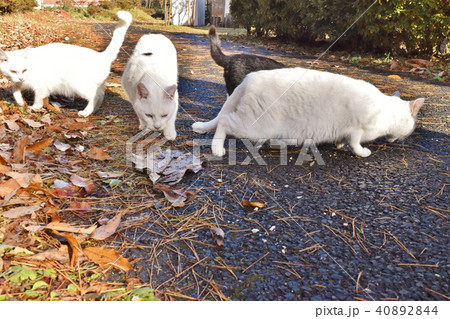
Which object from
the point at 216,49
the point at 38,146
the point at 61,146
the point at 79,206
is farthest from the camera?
the point at 216,49

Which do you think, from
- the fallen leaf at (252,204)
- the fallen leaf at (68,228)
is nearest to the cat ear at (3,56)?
the fallen leaf at (68,228)

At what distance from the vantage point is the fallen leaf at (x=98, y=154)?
2.34 meters

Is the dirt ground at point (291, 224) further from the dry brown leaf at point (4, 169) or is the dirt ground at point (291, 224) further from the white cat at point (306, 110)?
the dry brown leaf at point (4, 169)

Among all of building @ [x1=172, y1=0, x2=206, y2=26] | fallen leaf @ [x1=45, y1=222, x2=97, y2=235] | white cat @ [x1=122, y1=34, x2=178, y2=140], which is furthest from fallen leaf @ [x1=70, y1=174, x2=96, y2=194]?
building @ [x1=172, y1=0, x2=206, y2=26]

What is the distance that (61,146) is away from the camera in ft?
7.97

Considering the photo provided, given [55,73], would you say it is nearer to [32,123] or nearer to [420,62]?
[32,123]

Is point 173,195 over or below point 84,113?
below

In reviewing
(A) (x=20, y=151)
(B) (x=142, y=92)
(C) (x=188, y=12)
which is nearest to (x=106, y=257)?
(A) (x=20, y=151)

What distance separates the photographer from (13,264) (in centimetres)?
123

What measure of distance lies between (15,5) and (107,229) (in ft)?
40.5

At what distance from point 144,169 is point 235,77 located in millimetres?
1460

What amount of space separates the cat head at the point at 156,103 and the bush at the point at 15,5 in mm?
10224

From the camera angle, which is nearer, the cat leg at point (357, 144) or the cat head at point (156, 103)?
the cat leg at point (357, 144)
